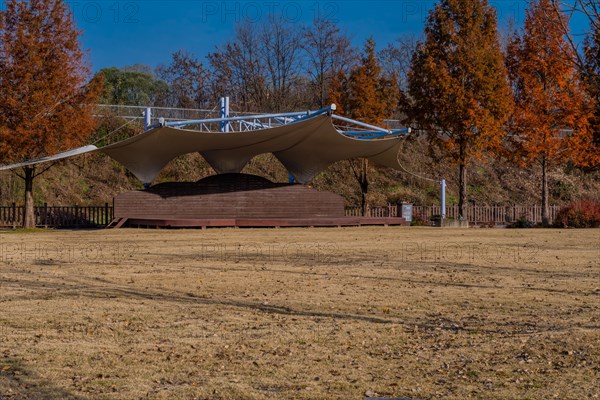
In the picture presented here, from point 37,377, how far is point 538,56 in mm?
29743

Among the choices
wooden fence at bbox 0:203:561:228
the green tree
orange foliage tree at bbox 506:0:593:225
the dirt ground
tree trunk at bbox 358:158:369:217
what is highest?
the green tree

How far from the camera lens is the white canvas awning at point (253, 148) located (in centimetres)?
2661

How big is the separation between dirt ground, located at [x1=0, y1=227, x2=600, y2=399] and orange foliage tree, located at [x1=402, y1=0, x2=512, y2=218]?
16.4m

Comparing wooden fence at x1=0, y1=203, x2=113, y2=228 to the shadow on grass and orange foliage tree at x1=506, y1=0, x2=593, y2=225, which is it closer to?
orange foliage tree at x1=506, y1=0, x2=593, y2=225

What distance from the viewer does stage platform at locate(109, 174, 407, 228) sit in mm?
29766

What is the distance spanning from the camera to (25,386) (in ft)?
18.6

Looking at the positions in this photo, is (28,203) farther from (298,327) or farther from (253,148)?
(298,327)

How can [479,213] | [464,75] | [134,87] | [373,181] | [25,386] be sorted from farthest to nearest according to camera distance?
[134,87], [373,181], [479,213], [464,75], [25,386]

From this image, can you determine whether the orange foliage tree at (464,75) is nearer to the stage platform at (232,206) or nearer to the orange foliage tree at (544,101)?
the orange foliage tree at (544,101)

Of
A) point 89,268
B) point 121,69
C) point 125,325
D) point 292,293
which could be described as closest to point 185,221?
point 89,268

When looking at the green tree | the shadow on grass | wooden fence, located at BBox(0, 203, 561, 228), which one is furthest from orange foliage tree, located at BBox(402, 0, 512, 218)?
the green tree

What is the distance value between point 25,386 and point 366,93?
30.4 meters

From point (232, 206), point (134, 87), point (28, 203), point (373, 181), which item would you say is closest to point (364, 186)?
point (232, 206)

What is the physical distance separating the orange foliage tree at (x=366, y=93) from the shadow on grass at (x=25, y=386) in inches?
1176
